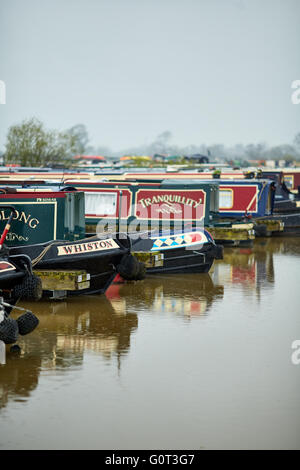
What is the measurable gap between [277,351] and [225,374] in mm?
1670

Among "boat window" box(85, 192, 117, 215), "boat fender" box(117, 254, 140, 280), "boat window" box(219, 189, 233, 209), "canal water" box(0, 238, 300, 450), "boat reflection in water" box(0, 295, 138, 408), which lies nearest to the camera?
"canal water" box(0, 238, 300, 450)

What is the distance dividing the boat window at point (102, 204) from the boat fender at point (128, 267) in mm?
7626

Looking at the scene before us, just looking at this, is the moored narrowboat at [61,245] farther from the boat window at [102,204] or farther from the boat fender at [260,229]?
the boat fender at [260,229]

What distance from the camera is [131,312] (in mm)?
15352

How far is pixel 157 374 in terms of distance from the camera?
11.0 meters

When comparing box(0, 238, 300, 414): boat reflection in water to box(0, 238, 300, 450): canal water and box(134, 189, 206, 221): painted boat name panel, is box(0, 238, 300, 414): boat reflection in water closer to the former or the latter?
box(0, 238, 300, 450): canal water

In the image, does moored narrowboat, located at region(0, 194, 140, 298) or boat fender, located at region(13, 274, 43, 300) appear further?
moored narrowboat, located at region(0, 194, 140, 298)

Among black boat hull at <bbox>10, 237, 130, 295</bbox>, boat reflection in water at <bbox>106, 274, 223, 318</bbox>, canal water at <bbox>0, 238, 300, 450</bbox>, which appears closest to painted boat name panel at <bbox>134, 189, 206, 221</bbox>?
boat reflection in water at <bbox>106, 274, 223, 318</bbox>

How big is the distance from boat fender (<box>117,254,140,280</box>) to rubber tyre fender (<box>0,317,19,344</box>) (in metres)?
4.91

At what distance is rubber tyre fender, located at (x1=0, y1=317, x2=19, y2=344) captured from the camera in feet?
37.2

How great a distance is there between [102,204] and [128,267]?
8015mm

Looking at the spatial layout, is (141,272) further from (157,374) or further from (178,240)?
(157,374)
